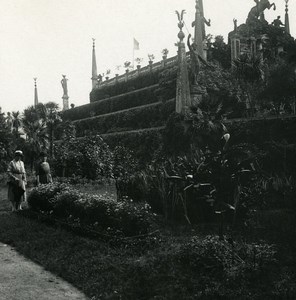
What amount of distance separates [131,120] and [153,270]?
96.2ft

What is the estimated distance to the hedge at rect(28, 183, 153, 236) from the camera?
26.6ft

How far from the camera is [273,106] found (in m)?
23.8

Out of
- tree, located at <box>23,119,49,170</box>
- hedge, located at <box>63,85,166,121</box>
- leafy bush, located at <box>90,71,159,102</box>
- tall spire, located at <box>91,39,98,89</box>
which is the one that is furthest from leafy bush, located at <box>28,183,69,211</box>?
tall spire, located at <box>91,39,98,89</box>

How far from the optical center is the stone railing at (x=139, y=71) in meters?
39.7

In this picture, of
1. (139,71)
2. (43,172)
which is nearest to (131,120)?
(139,71)

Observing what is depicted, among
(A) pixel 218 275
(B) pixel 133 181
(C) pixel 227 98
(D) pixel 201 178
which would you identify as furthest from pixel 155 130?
(A) pixel 218 275

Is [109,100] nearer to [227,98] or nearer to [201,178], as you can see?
[227,98]

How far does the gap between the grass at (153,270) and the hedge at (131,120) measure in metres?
20.3

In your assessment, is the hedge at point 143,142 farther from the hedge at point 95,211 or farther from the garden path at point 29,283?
the garden path at point 29,283

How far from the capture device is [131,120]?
35.3 meters

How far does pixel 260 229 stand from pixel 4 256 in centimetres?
469

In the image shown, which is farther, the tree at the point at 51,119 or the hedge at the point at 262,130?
the tree at the point at 51,119

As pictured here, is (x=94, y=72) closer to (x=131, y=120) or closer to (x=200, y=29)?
(x=131, y=120)

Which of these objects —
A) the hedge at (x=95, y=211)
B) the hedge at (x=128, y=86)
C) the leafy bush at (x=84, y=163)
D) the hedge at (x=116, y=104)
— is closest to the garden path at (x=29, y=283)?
→ the hedge at (x=95, y=211)
